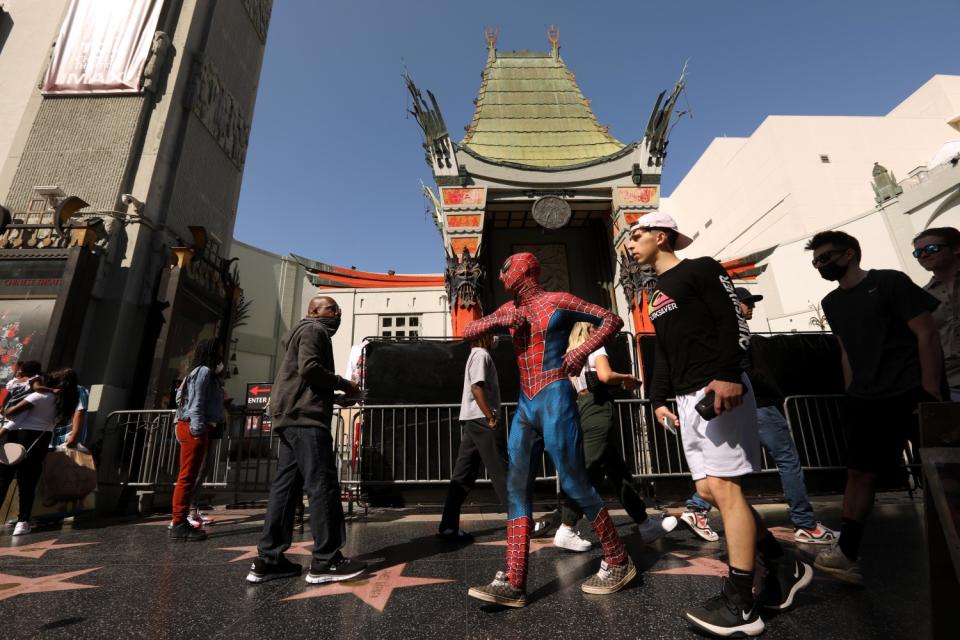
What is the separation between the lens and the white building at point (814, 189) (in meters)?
22.8

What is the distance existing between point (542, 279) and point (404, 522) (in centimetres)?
977

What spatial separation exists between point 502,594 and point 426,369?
17.2 feet

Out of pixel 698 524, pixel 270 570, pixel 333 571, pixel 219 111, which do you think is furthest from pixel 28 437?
pixel 219 111

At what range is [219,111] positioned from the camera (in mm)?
11141

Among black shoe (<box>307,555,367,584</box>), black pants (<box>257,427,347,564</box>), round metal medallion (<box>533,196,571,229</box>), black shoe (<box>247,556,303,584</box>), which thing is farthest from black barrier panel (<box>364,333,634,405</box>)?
round metal medallion (<box>533,196,571,229</box>)

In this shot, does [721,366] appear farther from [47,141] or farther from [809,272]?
[809,272]

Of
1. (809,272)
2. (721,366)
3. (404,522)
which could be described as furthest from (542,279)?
(809,272)

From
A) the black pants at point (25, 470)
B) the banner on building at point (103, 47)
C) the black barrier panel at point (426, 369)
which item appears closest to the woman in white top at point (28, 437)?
the black pants at point (25, 470)

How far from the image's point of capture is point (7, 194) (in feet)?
29.1

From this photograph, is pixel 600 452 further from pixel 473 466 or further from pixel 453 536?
pixel 453 536

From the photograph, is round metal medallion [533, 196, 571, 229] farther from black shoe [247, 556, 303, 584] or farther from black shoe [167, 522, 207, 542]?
black shoe [247, 556, 303, 584]

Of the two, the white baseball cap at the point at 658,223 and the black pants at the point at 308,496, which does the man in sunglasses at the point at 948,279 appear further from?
the black pants at the point at 308,496

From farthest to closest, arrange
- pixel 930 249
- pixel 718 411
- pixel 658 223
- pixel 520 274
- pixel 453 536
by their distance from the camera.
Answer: pixel 453 536, pixel 930 249, pixel 520 274, pixel 658 223, pixel 718 411

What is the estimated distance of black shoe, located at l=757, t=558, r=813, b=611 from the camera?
7.04ft
